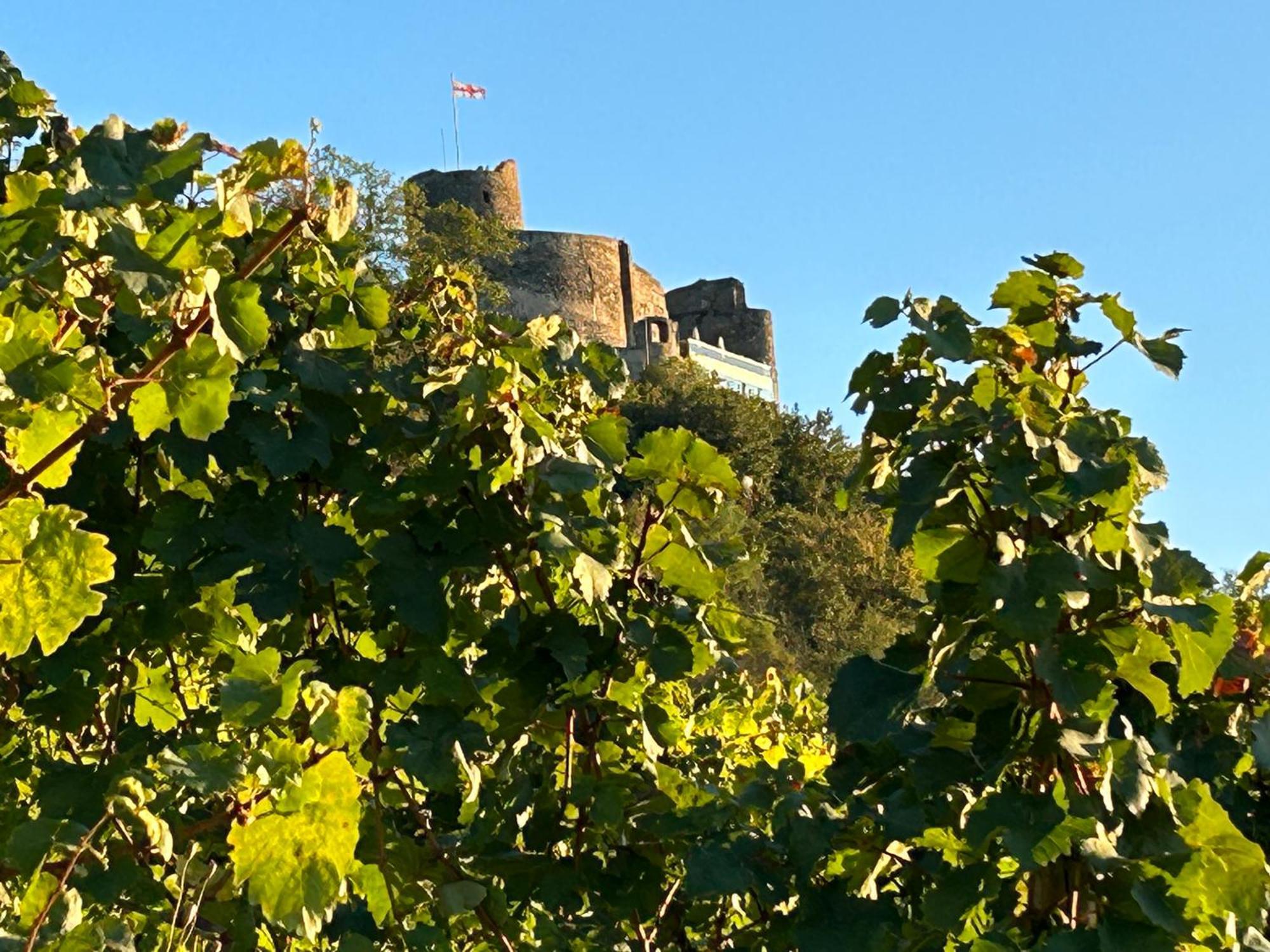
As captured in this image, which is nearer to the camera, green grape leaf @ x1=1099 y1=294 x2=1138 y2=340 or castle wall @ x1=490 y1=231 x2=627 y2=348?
green grape leaf @ x1=1099 y1=294 x2=1138 y2=340

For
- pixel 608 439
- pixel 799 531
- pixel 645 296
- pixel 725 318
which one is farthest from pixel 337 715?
pixel 725 318

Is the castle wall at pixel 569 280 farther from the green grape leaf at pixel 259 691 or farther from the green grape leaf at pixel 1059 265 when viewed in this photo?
the green grape leaf at pixel 259 691

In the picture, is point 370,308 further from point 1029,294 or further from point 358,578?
point 1029,294

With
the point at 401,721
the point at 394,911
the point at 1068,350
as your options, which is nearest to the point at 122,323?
the point at 401,721

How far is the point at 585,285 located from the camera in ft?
149

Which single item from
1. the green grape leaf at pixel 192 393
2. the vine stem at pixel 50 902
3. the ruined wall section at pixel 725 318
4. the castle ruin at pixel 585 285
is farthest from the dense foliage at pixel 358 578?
the ruined wall section at pixel 725 318

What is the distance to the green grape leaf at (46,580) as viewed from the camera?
122 centimetres

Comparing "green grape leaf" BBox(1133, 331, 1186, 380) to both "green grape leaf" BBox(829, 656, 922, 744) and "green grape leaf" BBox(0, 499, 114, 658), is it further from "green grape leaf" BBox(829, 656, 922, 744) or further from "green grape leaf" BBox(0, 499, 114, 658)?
"green grape leaf" BBox(0, 499, 114, 658)

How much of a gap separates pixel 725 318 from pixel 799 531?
2425cm

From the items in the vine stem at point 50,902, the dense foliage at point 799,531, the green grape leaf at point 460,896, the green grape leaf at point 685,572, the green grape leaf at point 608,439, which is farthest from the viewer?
the dense foliage at point 799,531

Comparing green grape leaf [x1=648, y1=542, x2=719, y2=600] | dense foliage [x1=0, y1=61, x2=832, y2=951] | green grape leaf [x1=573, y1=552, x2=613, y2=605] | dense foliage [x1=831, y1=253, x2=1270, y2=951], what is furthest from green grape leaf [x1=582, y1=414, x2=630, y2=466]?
dense foliage [x1=831, y1=253, x2=1270, y2=951]

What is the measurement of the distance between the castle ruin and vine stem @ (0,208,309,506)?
3968 centimetres

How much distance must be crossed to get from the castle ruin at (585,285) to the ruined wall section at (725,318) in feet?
4.60

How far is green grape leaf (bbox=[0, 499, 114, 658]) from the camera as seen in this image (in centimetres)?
122
